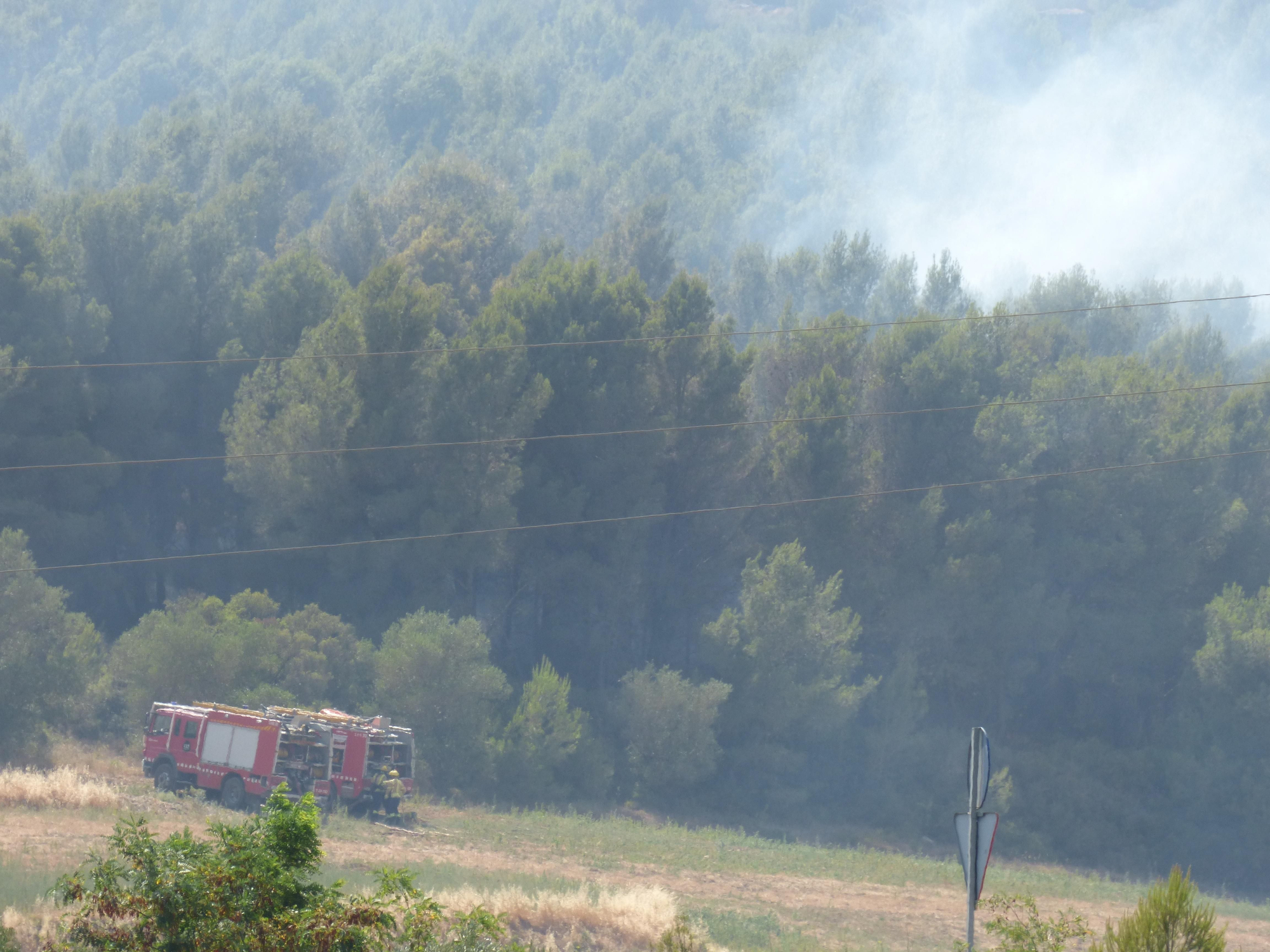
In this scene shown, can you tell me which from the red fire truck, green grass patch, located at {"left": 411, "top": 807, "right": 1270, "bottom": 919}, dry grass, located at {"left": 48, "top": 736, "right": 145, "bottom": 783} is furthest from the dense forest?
the red fire truck

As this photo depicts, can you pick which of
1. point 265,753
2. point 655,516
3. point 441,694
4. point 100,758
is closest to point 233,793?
point 265,753

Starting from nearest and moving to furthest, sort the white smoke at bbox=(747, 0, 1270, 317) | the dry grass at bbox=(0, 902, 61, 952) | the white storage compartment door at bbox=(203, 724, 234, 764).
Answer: the dry grass at bbox=(0, 902, 61, 952)
the white storage compartment door at bbox=(203, 724, 234, 764)
the white smoke at bbox=(747, 0, 1270, 317)

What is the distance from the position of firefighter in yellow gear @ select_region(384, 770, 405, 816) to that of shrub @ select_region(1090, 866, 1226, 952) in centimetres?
2292

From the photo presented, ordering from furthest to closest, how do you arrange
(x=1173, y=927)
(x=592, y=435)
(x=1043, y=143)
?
1. (x=1043, y=143)
2. (x=592, y=435)
3. (x=1173, y=927)

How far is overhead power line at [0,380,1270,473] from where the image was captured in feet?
119

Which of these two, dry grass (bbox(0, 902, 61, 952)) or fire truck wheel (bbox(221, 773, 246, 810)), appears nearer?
dry grass (bbox(0, 902, 61, 952))

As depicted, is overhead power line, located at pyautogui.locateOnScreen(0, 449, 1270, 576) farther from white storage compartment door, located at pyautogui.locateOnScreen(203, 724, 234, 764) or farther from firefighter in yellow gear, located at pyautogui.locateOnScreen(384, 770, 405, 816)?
firefighter in yellow gear, located at pyautogui.locateOnScreen(384, 770, 405, 816)

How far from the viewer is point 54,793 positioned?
2320 centimetres

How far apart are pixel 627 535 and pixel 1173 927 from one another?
35925 millimetres

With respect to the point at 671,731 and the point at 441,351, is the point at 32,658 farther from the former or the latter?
the point at 671,731

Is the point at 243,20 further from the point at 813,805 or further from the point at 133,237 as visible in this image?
the point at 813,805

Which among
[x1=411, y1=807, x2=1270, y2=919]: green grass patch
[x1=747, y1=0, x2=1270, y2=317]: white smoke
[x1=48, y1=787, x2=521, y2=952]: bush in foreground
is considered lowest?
[x1=411, y1=807, x2=1270, y2=919]: green grass patch

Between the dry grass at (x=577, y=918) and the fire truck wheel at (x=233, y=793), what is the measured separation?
10.2 meters

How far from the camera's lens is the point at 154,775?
2773 centimetres
